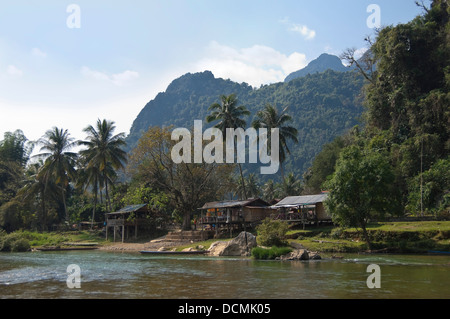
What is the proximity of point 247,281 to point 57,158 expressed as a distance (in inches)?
1871

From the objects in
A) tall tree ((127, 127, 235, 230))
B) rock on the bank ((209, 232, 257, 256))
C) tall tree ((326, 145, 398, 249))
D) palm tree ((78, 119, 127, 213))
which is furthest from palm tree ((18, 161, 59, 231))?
tall tree ((326, 145, 398, 249))

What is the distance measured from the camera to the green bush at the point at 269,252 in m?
25.4

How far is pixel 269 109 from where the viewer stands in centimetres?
4872

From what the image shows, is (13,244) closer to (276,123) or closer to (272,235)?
(272,235)

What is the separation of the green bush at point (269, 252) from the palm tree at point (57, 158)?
39372mm

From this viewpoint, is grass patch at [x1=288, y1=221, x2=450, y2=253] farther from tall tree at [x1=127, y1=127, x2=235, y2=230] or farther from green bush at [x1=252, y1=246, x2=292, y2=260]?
tall tree at [x1=127, y1=127, x2=235, y2=230]

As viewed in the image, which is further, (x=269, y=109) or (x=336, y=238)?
(x=269, y=109)

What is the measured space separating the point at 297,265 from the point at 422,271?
21.2ft

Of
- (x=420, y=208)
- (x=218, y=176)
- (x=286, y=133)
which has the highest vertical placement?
(x=286, y=133)

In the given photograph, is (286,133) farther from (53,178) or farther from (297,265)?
(53,178)

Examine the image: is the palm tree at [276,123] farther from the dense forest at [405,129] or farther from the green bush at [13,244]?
the green bush at [13,244]

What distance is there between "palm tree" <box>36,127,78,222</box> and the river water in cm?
3611

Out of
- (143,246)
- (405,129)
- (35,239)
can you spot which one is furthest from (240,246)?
(35,239)
